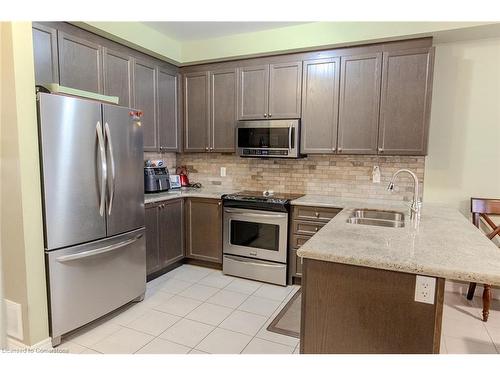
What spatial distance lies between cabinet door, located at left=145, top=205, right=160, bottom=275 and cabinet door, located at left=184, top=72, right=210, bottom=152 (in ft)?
3.50

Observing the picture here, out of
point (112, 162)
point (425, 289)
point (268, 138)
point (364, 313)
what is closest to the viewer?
point (425, 289)


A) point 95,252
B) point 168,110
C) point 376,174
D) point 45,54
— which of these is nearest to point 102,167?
point 95,252

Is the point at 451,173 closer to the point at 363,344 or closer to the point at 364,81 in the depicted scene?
the point at 364,81

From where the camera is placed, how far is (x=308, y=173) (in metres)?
3.66

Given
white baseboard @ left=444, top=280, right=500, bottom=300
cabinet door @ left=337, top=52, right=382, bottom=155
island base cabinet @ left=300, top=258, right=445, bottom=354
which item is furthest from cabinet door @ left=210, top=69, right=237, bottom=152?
white baseboard @ left=444, top=280, right=500, bottom=300

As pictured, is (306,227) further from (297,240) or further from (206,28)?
(206,28)

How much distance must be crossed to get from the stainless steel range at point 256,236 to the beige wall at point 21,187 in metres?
1.79

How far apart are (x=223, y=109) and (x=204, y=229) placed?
4.66 ft

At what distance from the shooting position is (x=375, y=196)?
133 inches

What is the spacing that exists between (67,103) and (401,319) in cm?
232

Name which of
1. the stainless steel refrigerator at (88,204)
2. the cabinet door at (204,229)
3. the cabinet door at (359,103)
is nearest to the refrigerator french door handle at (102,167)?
the stainless steel refrigerator at (88,204)

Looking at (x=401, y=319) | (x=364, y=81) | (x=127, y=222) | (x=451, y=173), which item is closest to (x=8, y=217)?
(x=127, y=222)

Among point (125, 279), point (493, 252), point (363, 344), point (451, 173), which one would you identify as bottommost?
point (125, 279)

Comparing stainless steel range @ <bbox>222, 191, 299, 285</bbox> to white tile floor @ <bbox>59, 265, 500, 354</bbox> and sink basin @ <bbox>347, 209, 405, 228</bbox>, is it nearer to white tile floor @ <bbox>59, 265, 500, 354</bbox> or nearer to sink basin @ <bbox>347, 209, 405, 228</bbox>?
white tile floor @ <bbox>59, 265, 500, 354</bbox>
